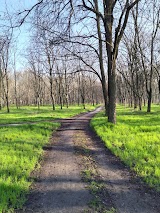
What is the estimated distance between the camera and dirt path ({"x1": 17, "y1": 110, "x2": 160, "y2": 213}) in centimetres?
434

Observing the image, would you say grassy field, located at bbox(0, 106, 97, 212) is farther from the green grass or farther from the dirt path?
the green grass

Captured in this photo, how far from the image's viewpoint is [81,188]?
5.18 metres

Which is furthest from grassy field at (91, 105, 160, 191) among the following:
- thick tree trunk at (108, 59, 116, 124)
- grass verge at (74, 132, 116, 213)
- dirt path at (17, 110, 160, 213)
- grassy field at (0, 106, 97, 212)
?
grassy field at (0, 106, 97, 212)

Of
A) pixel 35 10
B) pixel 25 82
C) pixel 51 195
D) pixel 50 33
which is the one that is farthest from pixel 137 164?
pixel 25 82

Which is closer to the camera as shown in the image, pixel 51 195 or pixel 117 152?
pixel 51 195

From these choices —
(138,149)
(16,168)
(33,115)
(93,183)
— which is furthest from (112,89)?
(33,115)

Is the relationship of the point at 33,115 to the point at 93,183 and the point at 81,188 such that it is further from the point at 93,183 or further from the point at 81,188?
the point at 81,188

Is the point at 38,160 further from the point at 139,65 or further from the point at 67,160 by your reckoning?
the point at 139,65

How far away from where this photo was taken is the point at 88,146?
947 centimetres

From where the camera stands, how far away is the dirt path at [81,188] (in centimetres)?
434

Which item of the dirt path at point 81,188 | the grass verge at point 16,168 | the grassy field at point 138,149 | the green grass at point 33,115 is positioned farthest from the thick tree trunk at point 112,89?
the green grass at point 33,115

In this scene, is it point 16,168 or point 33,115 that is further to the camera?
point 33,115

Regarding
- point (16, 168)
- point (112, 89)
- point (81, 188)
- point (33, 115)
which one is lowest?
point (81, 188)

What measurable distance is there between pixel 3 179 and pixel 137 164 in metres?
3.87
